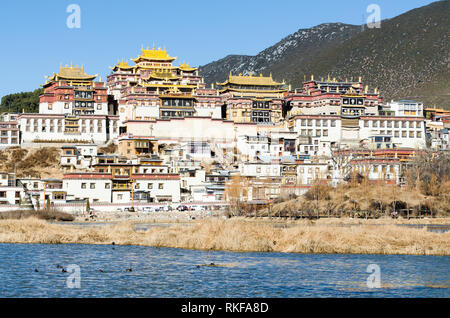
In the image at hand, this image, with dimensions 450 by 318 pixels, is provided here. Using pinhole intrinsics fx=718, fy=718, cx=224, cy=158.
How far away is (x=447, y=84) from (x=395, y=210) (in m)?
127

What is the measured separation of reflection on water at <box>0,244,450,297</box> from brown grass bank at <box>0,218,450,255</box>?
4.14ft

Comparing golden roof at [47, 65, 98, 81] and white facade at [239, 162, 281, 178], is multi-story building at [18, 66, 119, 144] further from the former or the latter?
white facade at [239, 162, 281, 178]

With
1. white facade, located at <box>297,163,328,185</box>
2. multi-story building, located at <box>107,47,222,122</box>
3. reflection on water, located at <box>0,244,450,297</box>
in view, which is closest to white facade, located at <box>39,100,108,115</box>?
multi-story building, located at <box>107,47,222,122</box>

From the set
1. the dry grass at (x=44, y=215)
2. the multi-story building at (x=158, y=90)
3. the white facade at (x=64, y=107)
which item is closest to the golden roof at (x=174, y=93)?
the multi-story building at (x=158, y=90)

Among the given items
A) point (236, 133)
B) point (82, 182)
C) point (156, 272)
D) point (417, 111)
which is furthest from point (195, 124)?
point (156, 272)

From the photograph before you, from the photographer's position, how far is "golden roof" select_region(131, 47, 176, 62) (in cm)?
13938

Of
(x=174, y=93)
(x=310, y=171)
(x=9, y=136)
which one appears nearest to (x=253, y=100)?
(x=174, y=93)

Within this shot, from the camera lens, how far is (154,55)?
140875mm

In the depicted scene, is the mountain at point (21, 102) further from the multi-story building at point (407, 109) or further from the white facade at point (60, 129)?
the multi-story building at point (407, 109)

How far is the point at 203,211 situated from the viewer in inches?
3339

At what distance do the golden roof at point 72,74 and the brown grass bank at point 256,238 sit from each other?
77959 millimetres

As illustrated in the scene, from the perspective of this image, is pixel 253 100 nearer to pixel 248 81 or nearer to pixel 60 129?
pixel 248 81

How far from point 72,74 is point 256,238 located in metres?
89.5
